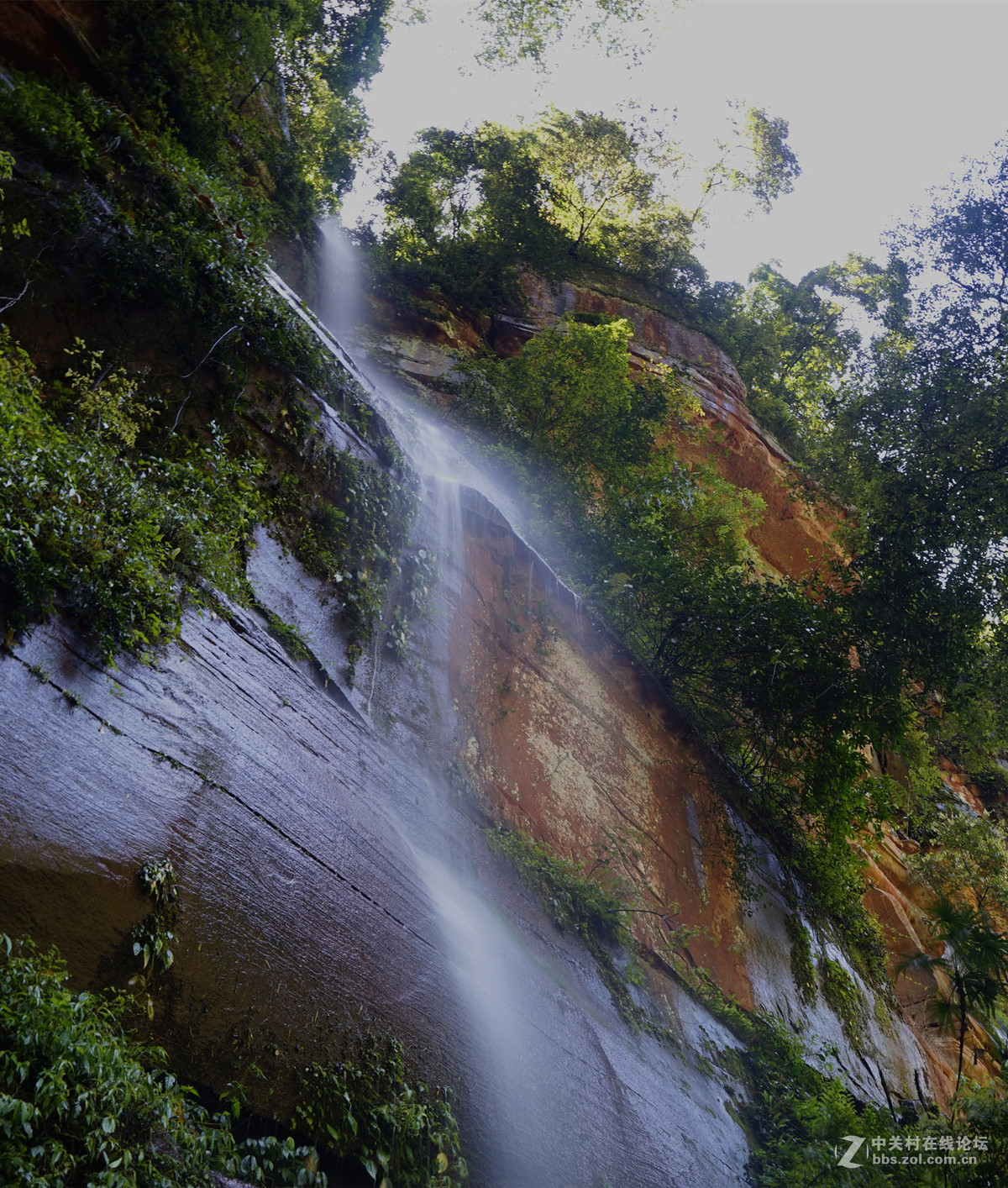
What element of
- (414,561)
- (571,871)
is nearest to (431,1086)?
(571,871)

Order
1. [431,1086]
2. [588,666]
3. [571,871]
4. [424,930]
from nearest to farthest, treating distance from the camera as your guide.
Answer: [431,1086], [424,930], [571,871], [588,666]

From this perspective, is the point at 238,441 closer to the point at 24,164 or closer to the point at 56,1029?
the point at 24,164

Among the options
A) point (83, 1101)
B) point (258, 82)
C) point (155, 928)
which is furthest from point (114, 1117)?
point (258, 82)

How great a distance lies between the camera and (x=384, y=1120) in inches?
176

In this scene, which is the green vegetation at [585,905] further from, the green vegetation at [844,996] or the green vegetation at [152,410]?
the green vegetation at [844,996]

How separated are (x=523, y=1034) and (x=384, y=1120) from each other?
1.89m

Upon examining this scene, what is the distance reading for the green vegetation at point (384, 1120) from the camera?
13.9 feet

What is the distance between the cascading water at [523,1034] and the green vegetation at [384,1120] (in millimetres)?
350

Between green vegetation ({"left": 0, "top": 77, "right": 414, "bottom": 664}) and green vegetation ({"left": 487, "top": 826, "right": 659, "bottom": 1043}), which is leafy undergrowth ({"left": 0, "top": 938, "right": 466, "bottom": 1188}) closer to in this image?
green vegetation ({"left": 0, "top": 77, "right": 414, "bottom": 664})

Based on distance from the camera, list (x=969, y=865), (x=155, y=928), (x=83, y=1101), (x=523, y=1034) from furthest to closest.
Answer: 1. (x=969, y=865)
2. (x=523, y=1034)
3. (x=155, y=928)
4. (x=83, y=1101)

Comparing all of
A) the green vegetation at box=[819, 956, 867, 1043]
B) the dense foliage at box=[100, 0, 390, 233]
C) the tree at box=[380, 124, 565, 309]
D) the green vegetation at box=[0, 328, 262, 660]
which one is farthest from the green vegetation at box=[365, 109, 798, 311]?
the green vegetation at box=[819, 956, 867, 1043]

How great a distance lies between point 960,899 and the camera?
17.8m

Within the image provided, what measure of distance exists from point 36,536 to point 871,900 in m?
18.1

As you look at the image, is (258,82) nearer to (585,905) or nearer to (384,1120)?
(585,905)
